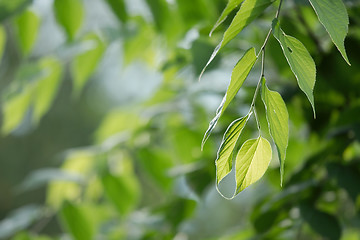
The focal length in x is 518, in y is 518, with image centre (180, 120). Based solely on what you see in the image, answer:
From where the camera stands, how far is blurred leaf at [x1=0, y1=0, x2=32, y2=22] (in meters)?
0.45

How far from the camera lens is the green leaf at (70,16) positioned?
542mm

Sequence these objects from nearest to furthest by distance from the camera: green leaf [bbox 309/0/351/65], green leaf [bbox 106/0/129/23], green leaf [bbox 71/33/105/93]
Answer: green leaf [bbox 309/0/351/65]
green leaf [bbox 106/0/129/23]
green leaf [bbox 71/33/105/93]

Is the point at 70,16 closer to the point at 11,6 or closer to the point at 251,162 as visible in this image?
the point at 11,6

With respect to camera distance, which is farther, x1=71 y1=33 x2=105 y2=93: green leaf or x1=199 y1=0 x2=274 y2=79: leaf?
x1=71 y1=33 x2=105 y2=93: green leaf

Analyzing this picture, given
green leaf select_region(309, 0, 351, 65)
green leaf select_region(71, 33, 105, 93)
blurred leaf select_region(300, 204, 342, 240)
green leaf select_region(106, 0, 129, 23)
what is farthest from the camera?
green leaf select_region(71, 33, 105, 93)

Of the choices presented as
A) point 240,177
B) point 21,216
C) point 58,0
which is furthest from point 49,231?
→ point 240,177

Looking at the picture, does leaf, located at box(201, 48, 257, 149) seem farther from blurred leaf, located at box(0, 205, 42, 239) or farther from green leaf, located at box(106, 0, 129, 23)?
blurred leaf, located at box(0, 205, 42, 239)

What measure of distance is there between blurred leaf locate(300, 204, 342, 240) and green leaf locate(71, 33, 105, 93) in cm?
32

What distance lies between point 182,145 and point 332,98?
0.21 metres

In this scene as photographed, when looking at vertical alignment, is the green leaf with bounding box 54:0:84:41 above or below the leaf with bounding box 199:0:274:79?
above

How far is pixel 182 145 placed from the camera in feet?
2.05

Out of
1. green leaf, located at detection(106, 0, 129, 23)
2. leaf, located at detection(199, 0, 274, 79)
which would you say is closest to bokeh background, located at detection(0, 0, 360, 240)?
green leaf, located at detection(106, 0, 129, 23)

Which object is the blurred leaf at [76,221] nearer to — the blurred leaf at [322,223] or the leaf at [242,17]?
the blurred leaf at [322,223]

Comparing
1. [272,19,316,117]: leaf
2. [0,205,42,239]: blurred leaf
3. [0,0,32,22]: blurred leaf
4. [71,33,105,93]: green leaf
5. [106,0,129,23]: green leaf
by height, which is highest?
[0,0,32,22]: blurred leaf
